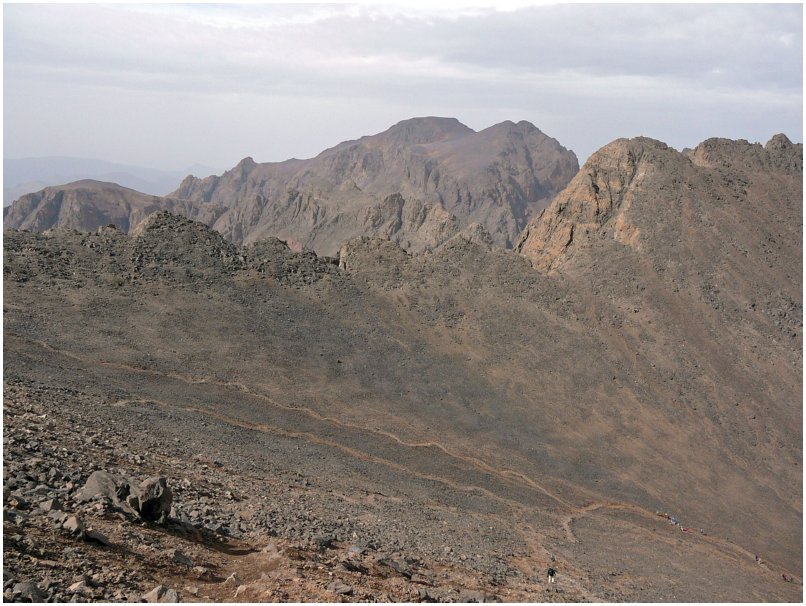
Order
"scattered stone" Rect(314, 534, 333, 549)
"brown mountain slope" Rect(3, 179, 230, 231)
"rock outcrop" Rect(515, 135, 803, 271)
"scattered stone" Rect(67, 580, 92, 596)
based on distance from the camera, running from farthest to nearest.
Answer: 1. "brown mountain slope" Rect(3, 179, 230, 231)
2. "rock outcrop" Rect(515, 135, 803, 271)
3. "scattered stone" Rect(314, 534, 333, 549)
4. "scattered stone" Rect(67, 580, 92, 596)

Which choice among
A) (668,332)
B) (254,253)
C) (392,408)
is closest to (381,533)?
(392,408)

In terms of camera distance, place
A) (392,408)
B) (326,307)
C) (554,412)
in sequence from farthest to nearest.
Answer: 1. (326,307)
2. (554,412)
3. (392,408)

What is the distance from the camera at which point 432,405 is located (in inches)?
1753

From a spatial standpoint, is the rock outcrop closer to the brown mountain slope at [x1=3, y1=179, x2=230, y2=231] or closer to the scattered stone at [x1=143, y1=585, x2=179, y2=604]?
the scattered stone at [x1=143, y1=585, x2=179, y2=604]

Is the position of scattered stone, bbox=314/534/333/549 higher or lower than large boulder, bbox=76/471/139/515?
lower

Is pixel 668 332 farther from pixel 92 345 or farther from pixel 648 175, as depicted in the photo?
pixel 92 345

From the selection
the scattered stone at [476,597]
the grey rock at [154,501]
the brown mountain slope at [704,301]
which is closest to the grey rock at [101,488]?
the grey rock at [154,501]

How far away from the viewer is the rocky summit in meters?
15.8

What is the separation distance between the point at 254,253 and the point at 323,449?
25.6 metres

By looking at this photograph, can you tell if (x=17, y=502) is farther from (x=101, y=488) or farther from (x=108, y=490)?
(x=108, y=490)

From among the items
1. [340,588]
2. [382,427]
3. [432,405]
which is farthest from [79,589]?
[432,405]

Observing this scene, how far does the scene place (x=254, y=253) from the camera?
54.5m

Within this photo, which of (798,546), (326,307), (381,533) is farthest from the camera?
(326,307)

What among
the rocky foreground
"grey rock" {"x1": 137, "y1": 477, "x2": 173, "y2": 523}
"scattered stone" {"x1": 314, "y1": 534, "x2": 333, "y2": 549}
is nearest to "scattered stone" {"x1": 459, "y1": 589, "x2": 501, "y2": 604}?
the rocky foreground
